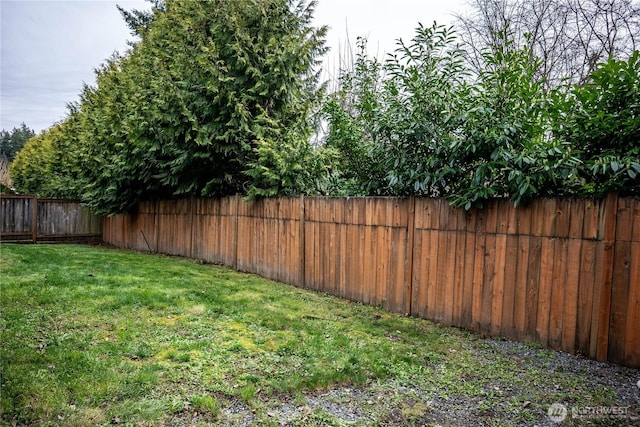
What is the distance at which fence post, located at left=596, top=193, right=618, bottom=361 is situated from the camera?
10.7ft

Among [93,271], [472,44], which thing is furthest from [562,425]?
[472,44]

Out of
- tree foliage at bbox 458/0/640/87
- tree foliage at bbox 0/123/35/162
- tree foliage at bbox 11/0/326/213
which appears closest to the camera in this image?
tree foliage at bbox 11/0/326/213

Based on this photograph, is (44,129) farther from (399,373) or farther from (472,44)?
(399,373)

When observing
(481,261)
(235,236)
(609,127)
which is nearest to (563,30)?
(609,127)

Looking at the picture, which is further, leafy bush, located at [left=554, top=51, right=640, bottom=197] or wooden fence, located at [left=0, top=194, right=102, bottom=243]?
wooden fence, located at [left=0, top=194, right=102, bottom=243]

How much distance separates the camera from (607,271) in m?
3.27

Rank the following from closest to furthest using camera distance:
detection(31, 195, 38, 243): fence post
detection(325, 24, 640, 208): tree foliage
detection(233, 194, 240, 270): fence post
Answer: detection(325, 24, 640, 208): tree foliage → detection(233, 194, 240, 270): fence post → detection(31, 195, 38, 243): fence post

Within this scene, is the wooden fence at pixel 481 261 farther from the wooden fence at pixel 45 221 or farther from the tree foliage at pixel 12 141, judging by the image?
the tree foliage at pixel 12 141

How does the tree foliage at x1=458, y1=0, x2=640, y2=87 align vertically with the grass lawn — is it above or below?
above

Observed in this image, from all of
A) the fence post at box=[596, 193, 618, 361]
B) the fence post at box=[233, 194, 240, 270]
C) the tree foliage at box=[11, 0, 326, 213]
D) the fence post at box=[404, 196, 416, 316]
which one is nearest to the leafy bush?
the fence post at box=[596, 193, 618, 361]

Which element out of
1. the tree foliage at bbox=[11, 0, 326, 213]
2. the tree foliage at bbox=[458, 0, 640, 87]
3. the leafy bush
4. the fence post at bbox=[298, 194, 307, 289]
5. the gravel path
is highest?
the tree foliage at bbox=[458, 0, 640, 87]

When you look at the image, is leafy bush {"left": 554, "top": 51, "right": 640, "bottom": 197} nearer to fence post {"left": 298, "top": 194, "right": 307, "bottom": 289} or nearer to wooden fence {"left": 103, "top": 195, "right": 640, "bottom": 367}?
wooden fence {"left": 103, "top": 195, "right": 640, "bottom": 367}

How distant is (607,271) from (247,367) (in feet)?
9.68

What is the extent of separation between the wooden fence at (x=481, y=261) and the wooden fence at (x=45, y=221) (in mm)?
9276
